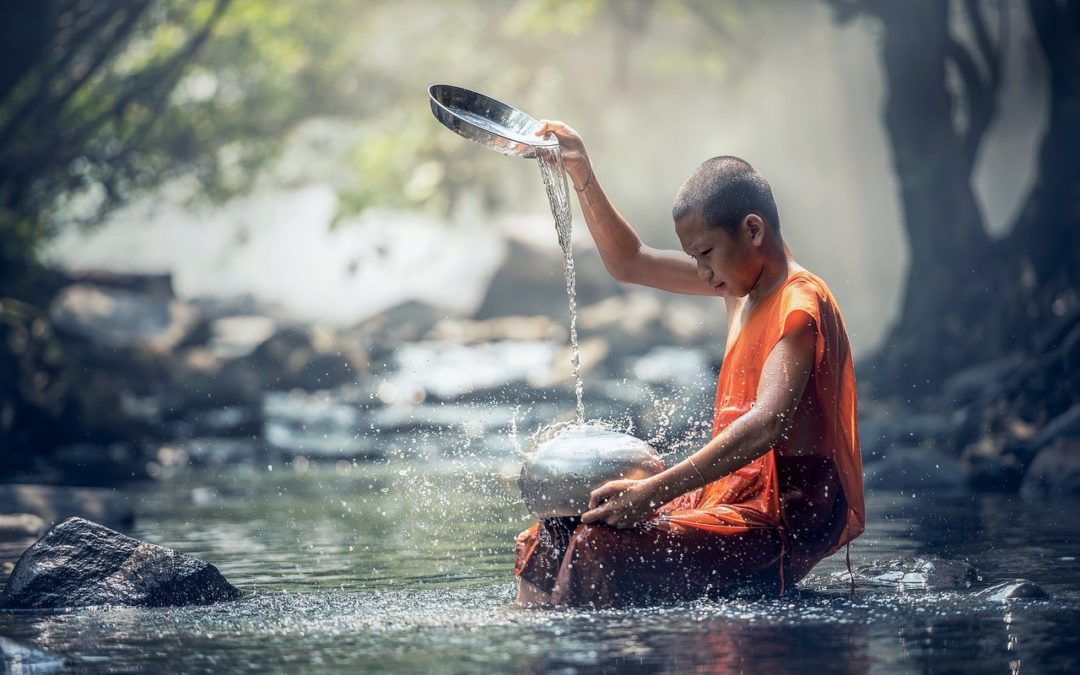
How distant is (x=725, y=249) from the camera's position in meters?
4.89

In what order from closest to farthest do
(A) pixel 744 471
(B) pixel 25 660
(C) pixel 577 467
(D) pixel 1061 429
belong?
1. (B) pixel 25 660
2. (C) pixel 577 467
3. (A) pixel 744 471
4. (D) pixel 1061 429

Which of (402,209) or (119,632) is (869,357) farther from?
(119,632)

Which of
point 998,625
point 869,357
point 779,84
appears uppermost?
point 779,84

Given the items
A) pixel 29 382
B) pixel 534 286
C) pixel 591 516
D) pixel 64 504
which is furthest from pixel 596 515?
pixel 534 286

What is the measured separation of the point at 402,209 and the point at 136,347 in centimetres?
934

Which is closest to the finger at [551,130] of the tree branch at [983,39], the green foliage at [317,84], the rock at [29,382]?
the rock at [29,382]

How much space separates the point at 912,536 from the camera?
7680 mm

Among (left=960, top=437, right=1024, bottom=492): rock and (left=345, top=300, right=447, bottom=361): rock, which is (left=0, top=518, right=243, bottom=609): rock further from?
(left=345, top=300, right=447, bottom=361): rock

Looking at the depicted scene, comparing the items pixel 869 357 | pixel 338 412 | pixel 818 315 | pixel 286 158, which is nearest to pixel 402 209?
pixel 286 158

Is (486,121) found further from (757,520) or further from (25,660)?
(25,660)

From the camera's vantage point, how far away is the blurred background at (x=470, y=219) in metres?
16.1

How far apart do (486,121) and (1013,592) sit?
8.44 ft

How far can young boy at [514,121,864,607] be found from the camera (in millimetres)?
4645

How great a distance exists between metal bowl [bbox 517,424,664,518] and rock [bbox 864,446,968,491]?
22.0 feet
